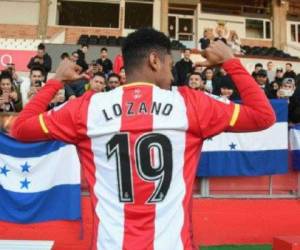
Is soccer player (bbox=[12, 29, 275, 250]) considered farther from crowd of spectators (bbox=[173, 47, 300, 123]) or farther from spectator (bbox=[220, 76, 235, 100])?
spectator (bbox=[220, 76, 235, 100])

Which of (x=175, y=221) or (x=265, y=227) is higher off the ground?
(x=175, y=221)

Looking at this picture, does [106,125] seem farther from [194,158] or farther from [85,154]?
[194,158]

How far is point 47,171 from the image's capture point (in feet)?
19.5

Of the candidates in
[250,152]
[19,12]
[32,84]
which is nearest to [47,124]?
[250,152]

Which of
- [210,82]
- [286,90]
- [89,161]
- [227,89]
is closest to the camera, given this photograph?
[89,161]

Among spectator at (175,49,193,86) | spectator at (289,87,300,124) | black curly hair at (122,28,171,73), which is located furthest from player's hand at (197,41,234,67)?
spectator at (175,49,193,86)

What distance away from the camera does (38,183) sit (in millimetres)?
5941

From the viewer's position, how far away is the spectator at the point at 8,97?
6.80m

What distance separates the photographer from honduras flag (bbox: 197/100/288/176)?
6633mm

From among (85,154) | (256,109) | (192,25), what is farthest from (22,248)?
(192,25)

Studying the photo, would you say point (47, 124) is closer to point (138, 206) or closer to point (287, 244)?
point (138, 206)

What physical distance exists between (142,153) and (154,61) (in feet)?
1.24

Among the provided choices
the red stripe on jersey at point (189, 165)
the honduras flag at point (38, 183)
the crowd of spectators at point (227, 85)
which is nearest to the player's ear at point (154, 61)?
the red stripe on jersey at point (189, 165)

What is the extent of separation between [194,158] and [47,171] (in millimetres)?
4180
